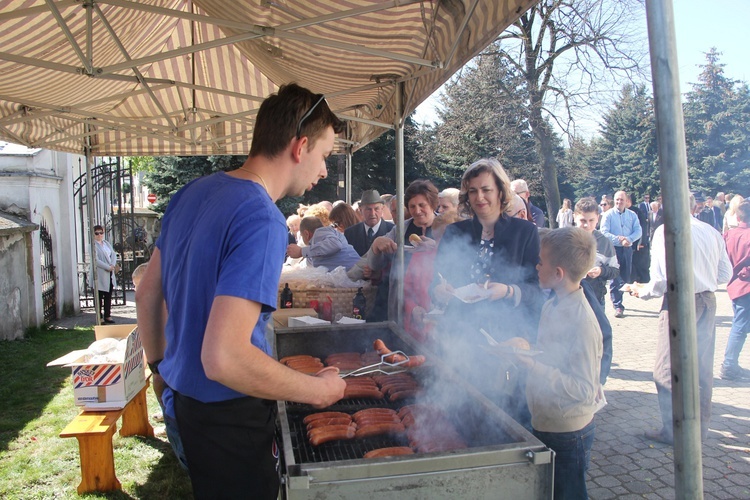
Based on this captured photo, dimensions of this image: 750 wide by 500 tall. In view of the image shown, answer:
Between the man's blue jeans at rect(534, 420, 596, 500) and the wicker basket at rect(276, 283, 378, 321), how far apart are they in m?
2.70

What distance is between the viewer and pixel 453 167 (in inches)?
1245

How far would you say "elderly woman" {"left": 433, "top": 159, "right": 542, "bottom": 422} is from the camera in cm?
325

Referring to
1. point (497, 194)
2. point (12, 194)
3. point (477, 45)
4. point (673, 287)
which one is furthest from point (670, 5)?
point (12, 194)

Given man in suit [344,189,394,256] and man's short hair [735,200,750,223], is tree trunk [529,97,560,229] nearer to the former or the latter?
man's short hair [735,200,750,223]

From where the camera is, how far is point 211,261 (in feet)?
5.15

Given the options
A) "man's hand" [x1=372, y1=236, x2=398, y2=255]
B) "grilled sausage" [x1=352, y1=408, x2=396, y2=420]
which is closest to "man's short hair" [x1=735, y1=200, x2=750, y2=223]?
"man's hand" [x1=372, y1=236, x2=398, y2=255]

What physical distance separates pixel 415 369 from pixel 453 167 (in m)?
29.4

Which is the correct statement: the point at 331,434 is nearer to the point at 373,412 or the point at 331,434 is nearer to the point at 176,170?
the point at 373,412

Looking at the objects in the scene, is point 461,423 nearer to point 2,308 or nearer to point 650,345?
point 650,345

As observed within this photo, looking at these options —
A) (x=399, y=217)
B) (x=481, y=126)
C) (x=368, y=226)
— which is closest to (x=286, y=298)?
(x=399, y=217)

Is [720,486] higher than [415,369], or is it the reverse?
[415,369]

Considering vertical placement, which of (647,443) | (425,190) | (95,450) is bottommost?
(647,443)

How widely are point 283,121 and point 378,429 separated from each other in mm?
1629

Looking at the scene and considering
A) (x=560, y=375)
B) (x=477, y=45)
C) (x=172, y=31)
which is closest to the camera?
(x=560, y=375)
